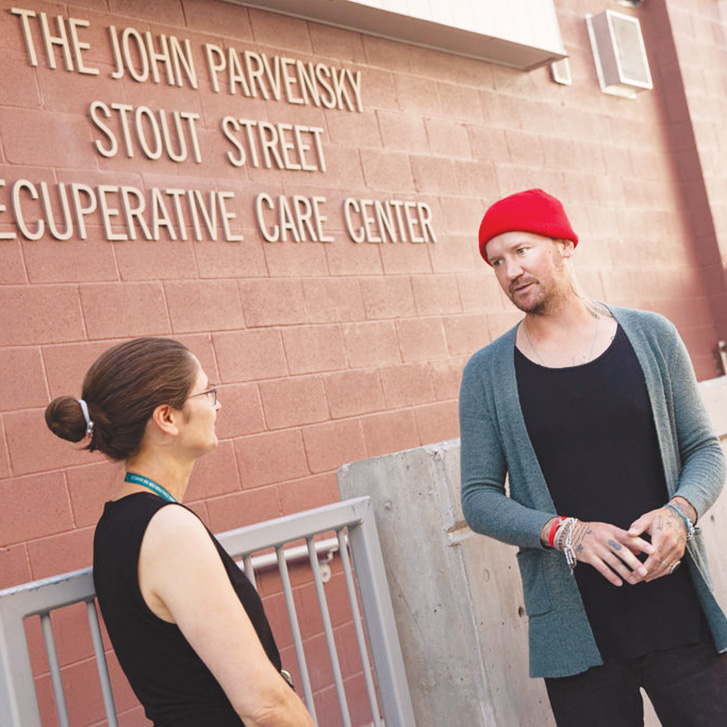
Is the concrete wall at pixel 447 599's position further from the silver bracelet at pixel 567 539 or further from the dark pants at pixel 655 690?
the silver bracelet at pixel 567 539

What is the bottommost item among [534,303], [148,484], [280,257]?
[148,484]

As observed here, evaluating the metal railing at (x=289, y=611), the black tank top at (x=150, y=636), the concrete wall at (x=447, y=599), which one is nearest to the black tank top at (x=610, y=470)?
the concrete wall at (x=447, y=599)

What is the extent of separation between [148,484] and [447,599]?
1.06 m

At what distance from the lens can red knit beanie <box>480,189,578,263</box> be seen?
7.68 ft

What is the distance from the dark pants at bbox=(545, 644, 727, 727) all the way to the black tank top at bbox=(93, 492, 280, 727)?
75 centimetres

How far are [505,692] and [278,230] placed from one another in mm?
2816

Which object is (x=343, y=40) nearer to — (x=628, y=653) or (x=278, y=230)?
(x=278, y=230)

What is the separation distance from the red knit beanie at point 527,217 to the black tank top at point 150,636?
0.98 metres

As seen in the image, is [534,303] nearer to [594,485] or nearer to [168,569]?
[594,485]

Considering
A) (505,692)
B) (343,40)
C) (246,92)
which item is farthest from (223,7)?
(505,692)

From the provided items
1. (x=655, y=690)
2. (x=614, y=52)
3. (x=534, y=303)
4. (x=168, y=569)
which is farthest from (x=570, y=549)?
(x=614, y=52)

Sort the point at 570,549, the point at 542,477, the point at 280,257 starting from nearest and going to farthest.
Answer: the point at 570,549, the point at 542,477, the point at 280,257

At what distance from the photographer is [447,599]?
2709 mm

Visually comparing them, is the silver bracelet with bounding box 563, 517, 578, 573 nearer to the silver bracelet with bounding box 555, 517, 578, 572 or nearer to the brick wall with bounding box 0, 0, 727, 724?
the silver bracelet with bounding box 555, 517, 578, 572
